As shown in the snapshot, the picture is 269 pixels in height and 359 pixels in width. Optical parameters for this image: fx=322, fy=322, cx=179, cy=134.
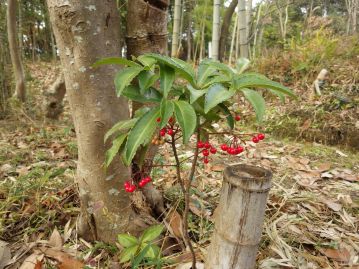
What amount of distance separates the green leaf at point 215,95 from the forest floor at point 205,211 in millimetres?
881

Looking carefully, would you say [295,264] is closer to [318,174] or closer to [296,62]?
[318,174]

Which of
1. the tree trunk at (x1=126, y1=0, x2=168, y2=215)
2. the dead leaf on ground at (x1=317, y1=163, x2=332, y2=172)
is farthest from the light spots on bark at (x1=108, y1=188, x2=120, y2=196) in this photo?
the dead leaf on ground at (x1=317, y1=163, x2=332, y2=172)

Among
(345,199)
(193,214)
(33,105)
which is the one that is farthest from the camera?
(33,105)

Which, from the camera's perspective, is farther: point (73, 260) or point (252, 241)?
point (73, 260)

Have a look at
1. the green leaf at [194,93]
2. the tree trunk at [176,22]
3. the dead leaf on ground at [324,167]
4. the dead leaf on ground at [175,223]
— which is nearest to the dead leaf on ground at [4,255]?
the dead leaf on ground at [175,223]

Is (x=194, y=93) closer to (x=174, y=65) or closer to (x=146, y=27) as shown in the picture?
(x=174, y=65)

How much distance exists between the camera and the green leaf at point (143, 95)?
0.92 m

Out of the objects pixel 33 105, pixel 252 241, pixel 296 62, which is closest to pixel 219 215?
pixel 252 241

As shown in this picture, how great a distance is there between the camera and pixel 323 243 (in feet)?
5.14

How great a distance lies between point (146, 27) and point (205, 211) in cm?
98

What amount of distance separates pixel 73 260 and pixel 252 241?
2.65ft

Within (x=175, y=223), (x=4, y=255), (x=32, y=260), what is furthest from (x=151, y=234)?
(x=4, y=255)

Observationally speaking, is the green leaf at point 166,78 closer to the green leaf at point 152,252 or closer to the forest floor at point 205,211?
the green leaf at point 152,252

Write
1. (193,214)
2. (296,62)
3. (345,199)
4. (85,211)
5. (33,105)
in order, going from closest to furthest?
(85,211) → (193,214) → (345,199) → (33,105) → (296,62)
